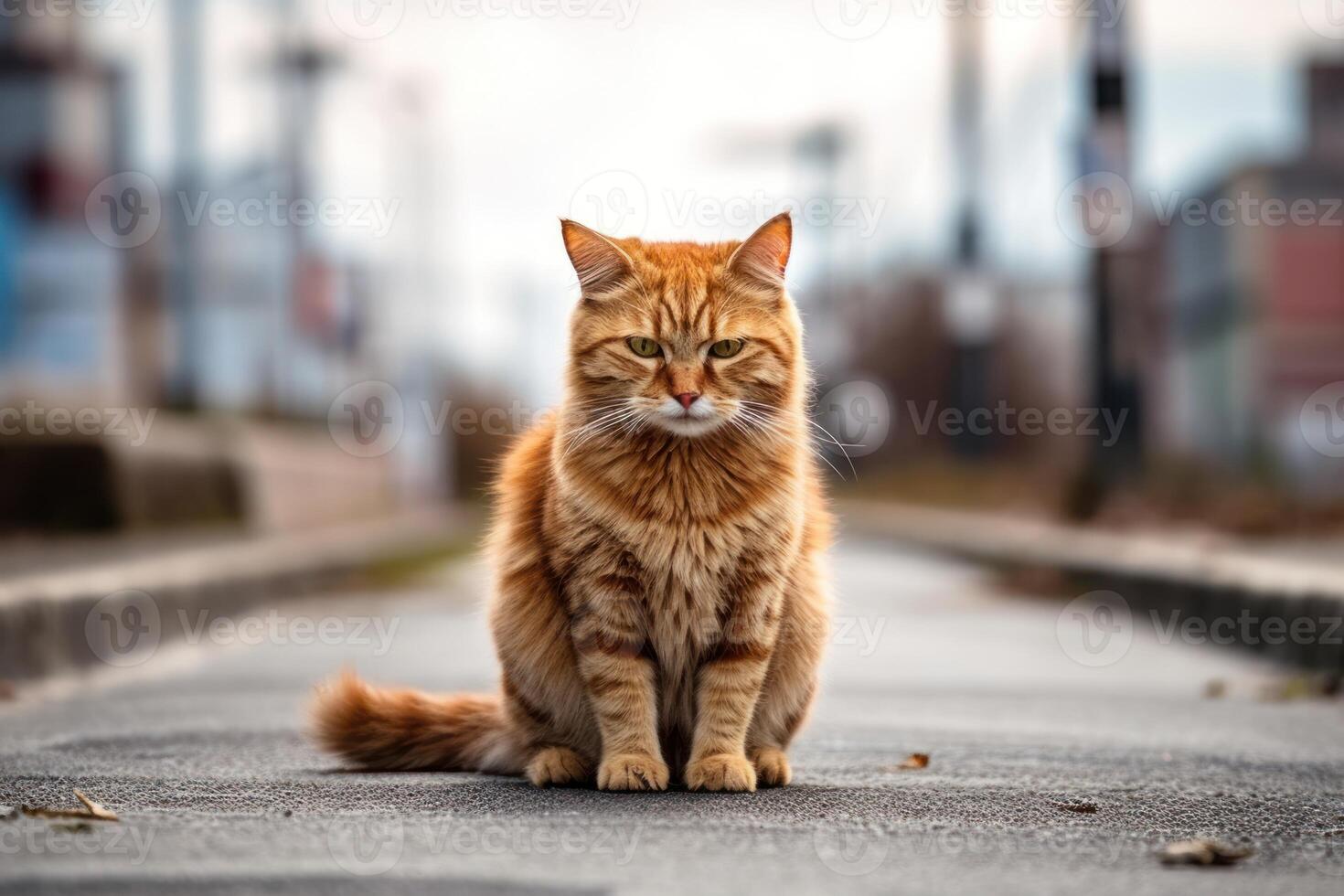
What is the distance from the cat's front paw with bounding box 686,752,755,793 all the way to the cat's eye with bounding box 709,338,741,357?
3.47 feet

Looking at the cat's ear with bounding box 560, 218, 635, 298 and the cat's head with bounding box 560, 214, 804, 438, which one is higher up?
the cat's ear with bounding box 560, 218, 635, 298

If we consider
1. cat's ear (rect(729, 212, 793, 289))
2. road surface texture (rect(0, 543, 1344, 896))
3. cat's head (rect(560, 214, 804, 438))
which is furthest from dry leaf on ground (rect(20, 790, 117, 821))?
cat's ear (rect(729, 212, 793, 289))

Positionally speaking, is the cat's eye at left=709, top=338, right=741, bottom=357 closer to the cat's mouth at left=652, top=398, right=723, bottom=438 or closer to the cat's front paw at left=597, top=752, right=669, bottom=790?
the cat's mouth at left=652, top=398, right=723, bottom=438

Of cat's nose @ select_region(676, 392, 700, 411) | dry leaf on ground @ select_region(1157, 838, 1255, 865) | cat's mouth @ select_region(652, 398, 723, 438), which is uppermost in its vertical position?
cat's nose @ select_region(676, 392, 700, 411)

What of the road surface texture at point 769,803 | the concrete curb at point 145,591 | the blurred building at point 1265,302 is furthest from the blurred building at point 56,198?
the blurred building at point 1265,302

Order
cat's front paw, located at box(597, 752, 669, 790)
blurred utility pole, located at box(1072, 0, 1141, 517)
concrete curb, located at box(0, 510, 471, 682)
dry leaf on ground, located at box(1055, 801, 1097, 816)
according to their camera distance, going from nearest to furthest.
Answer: dry leaf on ground, located at box(1055, 801, 1097, 816), cat's front paw, located at box(597, 752, 669, 790), concrete curb, located at box(0, 510, 471, 682), blurred utility pole, located at box(1072, 0, 1141, 517)

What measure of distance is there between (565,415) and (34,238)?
2771cm

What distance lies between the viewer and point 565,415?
4027 mm

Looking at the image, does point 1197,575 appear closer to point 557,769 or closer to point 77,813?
point 557,769

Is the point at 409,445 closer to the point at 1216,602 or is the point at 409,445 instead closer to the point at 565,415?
the point at 1216,602

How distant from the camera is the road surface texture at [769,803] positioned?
259 cm

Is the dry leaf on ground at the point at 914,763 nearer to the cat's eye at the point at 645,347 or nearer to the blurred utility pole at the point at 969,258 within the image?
the cat's eye at the point at 645,347

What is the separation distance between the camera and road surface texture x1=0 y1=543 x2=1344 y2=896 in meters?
2.59

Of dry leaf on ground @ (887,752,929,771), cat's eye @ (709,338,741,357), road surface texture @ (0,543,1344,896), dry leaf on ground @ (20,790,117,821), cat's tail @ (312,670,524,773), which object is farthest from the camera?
dry leaf on ground @ (887,752,929,771)
